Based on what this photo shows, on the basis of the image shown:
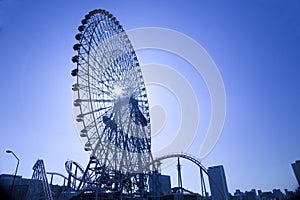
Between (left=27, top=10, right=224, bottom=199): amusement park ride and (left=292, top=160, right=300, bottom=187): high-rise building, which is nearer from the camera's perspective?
(left=27, top=10, right=224, bottom=199): amusement park ride

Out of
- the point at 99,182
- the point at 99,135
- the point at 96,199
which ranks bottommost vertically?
the point at 96,199

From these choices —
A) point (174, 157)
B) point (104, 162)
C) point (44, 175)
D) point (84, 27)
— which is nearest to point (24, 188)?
point (44, 175)

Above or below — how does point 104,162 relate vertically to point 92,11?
below

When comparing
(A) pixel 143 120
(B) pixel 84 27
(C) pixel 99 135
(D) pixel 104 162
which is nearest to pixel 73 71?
(B) pixel 84 27

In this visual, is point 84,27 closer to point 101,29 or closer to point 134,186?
point 101,29

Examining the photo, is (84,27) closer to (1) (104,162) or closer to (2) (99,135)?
(2) (99,135)

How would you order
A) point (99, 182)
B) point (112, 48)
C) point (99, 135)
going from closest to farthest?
point (99, 135) < point (99, 182) < point (112, 48)

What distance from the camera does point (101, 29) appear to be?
27.4 metres

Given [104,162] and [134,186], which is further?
[134,186]

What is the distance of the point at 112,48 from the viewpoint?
29.0 metres

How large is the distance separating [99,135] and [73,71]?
282 inches

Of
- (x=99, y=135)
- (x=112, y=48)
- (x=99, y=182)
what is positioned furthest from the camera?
(x=112, y=48)

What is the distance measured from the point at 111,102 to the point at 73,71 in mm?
5977

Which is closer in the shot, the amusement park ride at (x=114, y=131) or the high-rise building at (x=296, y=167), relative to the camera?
the amusement park ride at (x=114, y=131)
